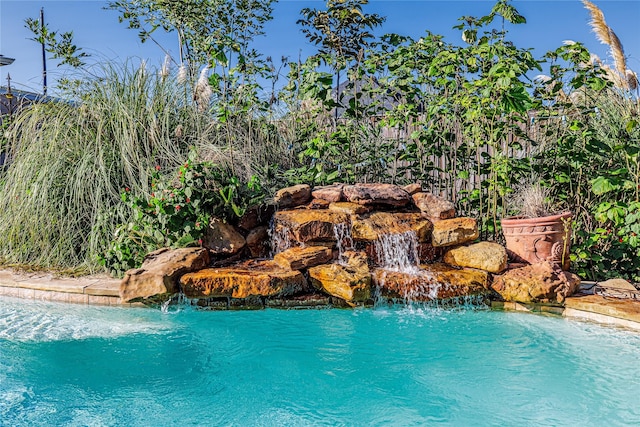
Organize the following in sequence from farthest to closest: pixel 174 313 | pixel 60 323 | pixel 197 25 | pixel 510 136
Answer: pixel 197 25, pixel 510 136, pixel 174 313, pixel 60 323

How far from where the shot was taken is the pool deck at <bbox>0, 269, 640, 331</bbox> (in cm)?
321

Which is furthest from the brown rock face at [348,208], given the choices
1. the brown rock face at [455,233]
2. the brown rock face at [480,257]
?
the brown rock face at [480,257]

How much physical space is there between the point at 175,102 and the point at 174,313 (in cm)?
229

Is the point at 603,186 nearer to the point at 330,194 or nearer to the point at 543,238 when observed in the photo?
the point at 543,238

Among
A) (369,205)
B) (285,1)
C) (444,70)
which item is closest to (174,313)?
(369,205)

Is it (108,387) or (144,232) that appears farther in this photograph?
(144,232)

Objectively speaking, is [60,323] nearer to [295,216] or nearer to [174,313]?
[174,313]

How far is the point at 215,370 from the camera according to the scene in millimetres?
2564

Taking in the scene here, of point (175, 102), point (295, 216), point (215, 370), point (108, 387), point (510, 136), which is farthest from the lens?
point (510, 136)

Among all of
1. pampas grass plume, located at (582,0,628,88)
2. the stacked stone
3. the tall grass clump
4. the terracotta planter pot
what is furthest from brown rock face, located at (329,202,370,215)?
pampas grass plume, located at (582,0,628,88)

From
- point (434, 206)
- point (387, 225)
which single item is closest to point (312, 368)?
point (387, 225)

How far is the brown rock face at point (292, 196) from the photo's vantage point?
4.30m

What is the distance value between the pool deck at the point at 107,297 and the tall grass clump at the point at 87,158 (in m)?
0.32

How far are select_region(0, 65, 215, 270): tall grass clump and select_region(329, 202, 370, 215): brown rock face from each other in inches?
56.4
